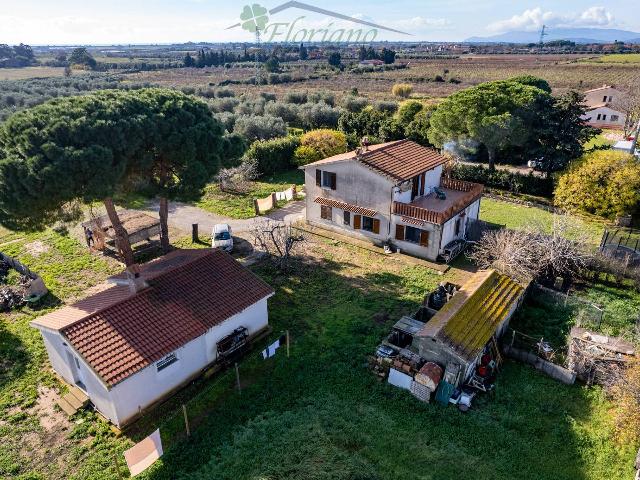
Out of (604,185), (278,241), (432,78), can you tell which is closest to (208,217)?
(278,241)

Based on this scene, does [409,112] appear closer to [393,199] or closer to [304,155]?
[304,155]

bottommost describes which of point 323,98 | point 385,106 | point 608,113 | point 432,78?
point 608,113

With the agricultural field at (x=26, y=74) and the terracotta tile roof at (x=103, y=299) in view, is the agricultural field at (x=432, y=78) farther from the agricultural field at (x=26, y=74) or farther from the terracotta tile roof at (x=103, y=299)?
the terracotta tile roof at (x=103, y=299)

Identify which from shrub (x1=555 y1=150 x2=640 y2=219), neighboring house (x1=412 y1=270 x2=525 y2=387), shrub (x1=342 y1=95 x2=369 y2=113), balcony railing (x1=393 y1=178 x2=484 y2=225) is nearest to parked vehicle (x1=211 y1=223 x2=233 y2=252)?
balcony railing (x1=393 y1=178 x2=484 y2=225)

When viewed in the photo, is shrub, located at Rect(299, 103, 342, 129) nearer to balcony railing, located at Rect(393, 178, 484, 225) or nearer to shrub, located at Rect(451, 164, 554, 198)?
shrub, located at Rect(451, 164, 554, 198)

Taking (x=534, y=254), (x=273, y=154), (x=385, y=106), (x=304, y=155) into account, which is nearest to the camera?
(x=534, y=254)

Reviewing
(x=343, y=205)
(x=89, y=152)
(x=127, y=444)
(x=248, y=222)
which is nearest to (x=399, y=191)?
(x=343, y=205)

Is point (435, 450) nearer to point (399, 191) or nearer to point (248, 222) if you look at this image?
point (399, 191)

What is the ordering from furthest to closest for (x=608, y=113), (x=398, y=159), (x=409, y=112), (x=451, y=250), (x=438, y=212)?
(x=608, y=113) → (x=409, y=112) → (x=398, y=159) → (x=451, y=250) → (x=438, y=212)
